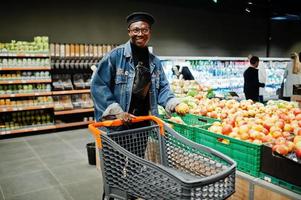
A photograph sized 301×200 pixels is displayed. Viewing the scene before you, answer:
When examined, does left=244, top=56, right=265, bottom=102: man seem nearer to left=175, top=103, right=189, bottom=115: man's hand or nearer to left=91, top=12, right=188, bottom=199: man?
left=91, top=12, right=188, bottom=199: man

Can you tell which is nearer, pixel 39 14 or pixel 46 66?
pixel 46 66

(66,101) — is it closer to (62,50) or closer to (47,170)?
(62,50)

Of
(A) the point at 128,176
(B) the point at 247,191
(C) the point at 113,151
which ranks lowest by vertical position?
(B) the point at 247,191

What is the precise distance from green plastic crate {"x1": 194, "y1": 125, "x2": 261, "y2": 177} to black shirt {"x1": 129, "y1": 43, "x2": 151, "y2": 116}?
51 centimetres

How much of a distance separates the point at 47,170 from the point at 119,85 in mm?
2679

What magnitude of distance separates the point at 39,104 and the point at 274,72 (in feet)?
22.1

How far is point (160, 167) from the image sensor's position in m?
1.36

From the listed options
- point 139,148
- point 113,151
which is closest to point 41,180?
point 139,148

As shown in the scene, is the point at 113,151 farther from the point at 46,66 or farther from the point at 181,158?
the point at 46,66

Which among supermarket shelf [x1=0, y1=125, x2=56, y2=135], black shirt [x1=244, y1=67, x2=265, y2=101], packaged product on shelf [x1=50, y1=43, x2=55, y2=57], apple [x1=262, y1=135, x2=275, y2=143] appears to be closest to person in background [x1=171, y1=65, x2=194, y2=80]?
black shirt [x1=244, y1=67, x2=265, y2=101]

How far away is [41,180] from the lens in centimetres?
386

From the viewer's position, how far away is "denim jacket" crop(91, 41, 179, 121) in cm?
208

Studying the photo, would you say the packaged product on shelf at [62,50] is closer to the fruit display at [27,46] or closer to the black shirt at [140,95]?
the fruit display at [27,46]

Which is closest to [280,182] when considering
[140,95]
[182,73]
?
[140,95]
